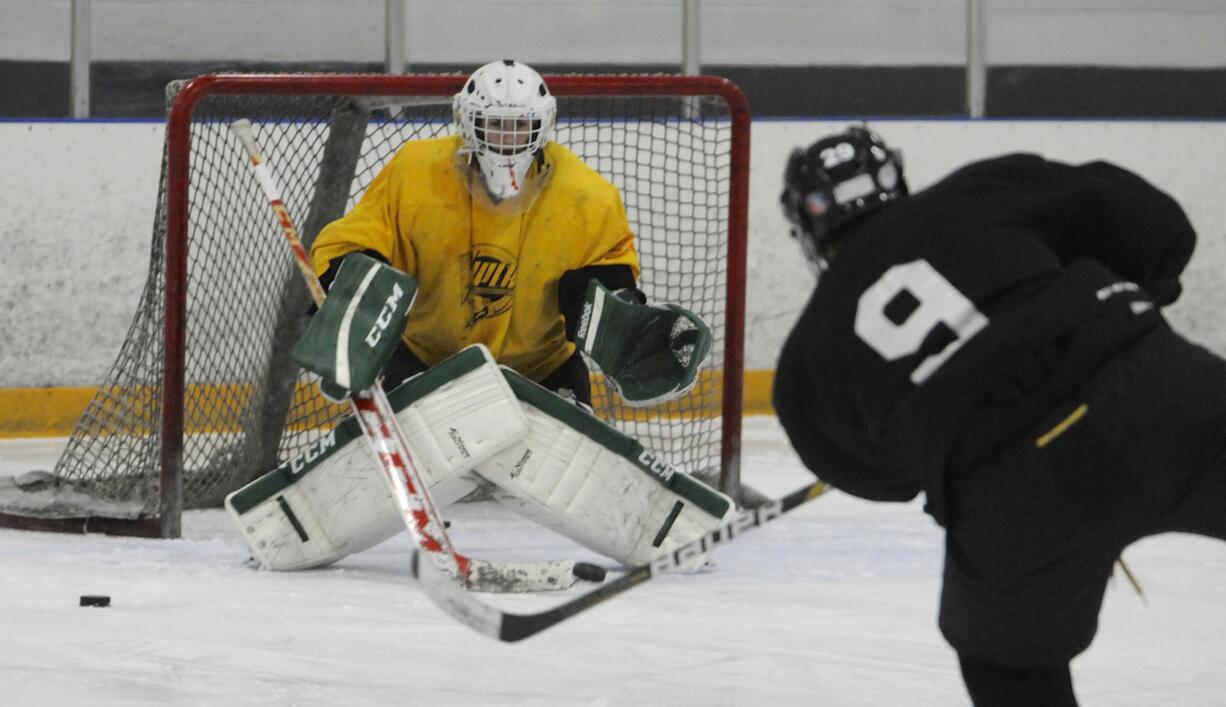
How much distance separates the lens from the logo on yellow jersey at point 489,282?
3.59 metres

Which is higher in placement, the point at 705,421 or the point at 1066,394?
the point at 1066,394

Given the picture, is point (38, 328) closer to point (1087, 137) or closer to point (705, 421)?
point (705, 421)

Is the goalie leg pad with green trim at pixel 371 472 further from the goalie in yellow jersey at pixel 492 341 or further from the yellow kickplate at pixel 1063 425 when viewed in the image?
the yellow kickplate at pixel 1063 425

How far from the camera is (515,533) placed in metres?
3.89

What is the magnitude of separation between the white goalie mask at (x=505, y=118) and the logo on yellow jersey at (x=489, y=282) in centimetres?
18

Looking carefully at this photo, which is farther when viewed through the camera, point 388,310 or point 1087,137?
point 1087,137

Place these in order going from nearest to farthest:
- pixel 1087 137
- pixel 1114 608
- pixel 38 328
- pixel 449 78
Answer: pixel 1114 608
pixel 449 78
pixel 38 328
pixel 1087 137

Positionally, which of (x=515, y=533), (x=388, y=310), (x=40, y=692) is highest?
(x=388, y=310)

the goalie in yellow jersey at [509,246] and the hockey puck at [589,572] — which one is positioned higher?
the goalie in yellow jersey at [509,246]

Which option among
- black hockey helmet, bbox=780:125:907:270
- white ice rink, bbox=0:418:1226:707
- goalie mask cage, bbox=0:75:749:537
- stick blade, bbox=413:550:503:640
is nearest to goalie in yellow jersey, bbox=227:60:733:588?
white ice rink, bbox=0:418:1226:707

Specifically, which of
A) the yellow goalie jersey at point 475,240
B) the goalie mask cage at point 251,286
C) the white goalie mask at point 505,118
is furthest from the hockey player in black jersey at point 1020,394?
the goalie mask cage at point 251,286

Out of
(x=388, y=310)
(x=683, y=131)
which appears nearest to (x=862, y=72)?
(x=683, y=131)

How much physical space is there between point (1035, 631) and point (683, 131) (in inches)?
122

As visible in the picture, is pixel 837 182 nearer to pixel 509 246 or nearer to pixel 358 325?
pixel 358 325
